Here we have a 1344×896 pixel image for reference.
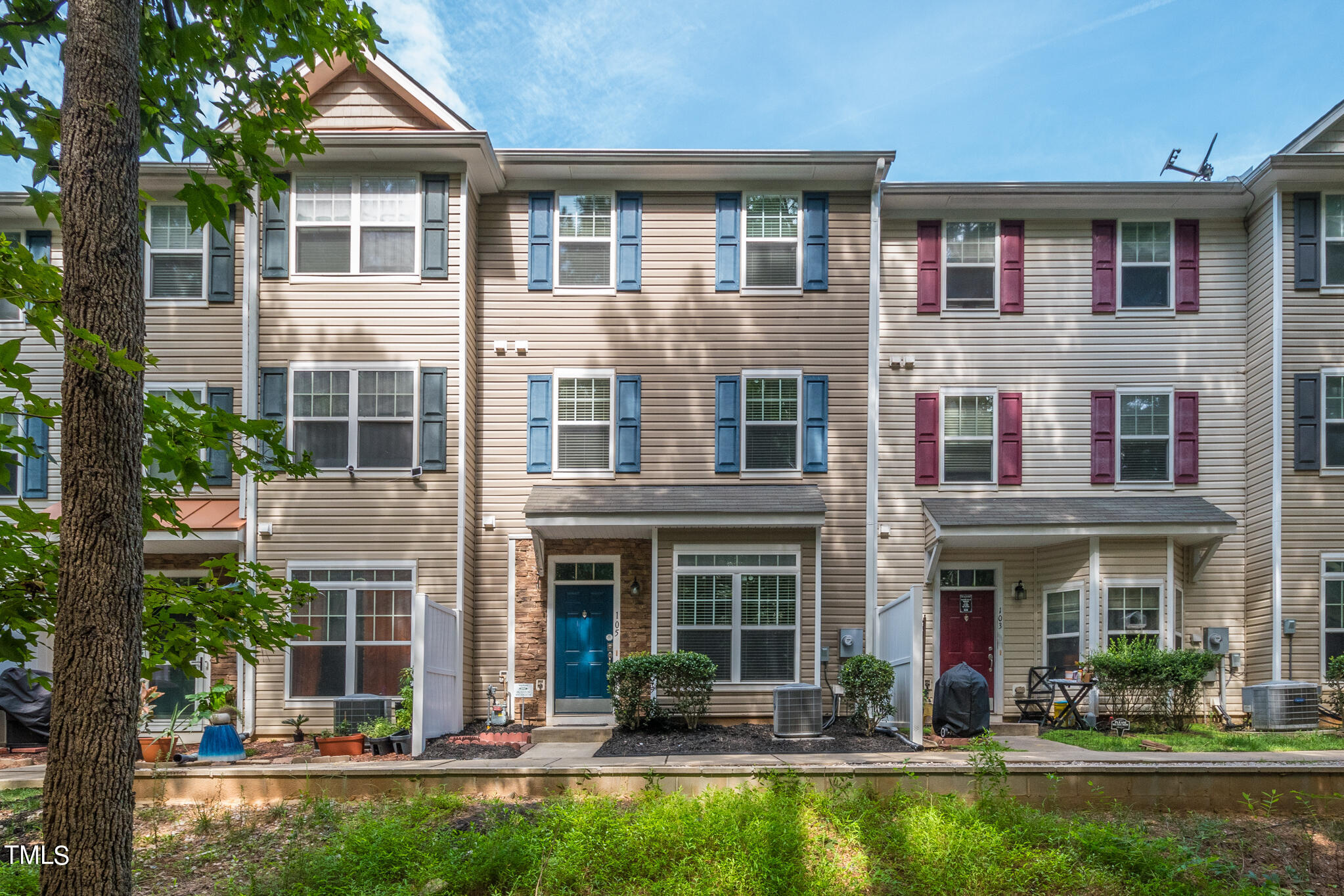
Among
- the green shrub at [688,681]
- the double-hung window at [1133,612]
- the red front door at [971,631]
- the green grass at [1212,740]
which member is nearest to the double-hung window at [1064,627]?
the double-hung window at [1133,612]

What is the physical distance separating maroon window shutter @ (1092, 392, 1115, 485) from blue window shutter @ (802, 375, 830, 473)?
3.72m

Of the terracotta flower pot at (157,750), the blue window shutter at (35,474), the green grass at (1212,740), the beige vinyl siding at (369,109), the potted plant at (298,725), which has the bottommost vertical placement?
the potted plant at (298,725)

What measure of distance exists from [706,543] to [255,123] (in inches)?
342

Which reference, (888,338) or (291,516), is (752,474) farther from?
(291,516)

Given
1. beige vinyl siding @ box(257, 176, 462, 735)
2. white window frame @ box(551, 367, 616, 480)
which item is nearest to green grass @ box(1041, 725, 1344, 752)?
white window frame @ box(551, 367, 616, 480)

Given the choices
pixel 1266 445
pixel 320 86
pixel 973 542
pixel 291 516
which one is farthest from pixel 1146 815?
pixel 320 86

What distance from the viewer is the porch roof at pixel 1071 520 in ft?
39.8

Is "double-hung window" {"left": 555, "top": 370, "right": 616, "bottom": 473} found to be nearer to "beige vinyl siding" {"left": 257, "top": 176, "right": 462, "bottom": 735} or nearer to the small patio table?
"beige vinyl siding" {"left": 257, "top": 176, "right": 462, "bottom": 735}

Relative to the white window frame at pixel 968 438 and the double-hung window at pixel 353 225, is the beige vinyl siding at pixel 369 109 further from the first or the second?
the white window frame at pixel 968 438

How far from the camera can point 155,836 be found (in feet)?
23.5

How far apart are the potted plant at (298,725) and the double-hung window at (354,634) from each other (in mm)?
270

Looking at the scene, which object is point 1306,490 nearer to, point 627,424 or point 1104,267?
point 1104,267

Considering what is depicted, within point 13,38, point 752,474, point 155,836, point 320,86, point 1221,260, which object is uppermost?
point 320,86

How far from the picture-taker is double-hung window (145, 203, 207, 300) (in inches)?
503
